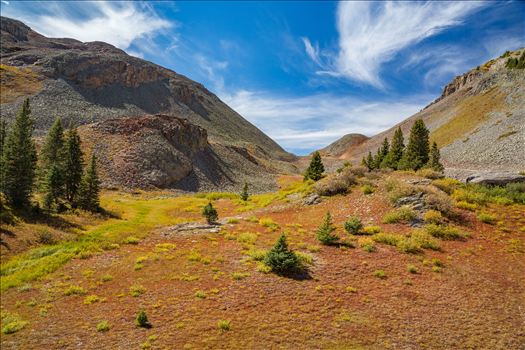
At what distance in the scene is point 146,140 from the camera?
79.2 m

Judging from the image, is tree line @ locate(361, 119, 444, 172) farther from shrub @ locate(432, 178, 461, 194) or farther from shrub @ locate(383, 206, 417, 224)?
shrub @ locate(383, 206, 417, 224)

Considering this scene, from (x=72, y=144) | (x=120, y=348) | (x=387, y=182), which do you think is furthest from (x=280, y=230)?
(x=72, y=144)

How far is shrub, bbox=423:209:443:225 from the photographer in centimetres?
2323

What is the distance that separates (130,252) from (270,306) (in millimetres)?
12591

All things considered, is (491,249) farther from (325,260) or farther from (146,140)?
(146,140)

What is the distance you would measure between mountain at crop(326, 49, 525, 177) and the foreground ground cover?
36.1 metres

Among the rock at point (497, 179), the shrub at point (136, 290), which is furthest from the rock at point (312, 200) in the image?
the shrub at point (136, 290)

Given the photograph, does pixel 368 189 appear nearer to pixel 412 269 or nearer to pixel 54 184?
pixel 412 269

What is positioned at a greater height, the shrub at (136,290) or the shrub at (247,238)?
the shrub at (247,238)

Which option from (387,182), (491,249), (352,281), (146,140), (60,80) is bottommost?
(352,281)

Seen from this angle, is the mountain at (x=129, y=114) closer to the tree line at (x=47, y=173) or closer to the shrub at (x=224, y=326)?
the tree line at (x=47, y=173)

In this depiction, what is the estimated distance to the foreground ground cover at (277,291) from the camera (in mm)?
12523

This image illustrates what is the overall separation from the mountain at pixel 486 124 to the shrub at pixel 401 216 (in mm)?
31394

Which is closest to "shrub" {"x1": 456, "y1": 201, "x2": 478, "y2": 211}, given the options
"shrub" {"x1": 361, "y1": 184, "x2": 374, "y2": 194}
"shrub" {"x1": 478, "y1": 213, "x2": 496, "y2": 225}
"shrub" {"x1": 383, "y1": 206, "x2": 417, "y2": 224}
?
"shrub" {"x1": 478, "y1": 213, "x2": 496, "y2": 225}
